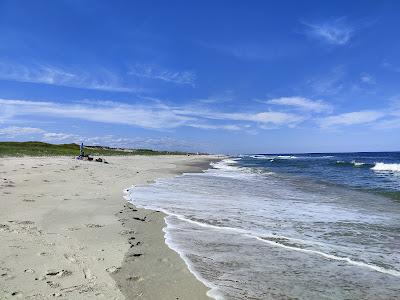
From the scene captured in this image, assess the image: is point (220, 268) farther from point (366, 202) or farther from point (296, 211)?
point (366, 202)

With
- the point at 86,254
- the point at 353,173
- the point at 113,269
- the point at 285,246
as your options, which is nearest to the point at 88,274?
the point at 113,269

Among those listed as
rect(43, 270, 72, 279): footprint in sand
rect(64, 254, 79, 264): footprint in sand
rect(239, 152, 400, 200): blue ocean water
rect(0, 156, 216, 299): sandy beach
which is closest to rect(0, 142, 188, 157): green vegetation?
rect(239, 152, 400, 200): blue ocean water

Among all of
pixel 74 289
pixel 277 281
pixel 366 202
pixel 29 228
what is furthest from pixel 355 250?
pixel 366 202

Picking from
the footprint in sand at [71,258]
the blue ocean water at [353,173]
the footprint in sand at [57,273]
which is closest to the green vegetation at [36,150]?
the blue ocean water at [353,173]

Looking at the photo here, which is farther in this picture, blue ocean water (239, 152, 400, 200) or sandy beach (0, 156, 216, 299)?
blue ocean water (239, 152, 400, 200)

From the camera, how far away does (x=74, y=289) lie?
4.63m

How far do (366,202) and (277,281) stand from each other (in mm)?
11003

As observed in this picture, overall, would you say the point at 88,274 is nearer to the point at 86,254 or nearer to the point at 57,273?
the point at 57,273

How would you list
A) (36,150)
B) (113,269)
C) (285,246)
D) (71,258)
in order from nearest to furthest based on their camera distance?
(113,269), (71,258), (285,246), (36,150)

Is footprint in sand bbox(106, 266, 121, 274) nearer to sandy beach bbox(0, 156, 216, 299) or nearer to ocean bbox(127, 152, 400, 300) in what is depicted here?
sandy beach bbox(0, 156, 216, 299)

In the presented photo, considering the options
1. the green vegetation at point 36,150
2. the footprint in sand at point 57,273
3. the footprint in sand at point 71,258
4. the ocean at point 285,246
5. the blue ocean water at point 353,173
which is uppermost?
the green vegetation at point 36,150

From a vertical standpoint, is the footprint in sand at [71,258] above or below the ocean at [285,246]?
above

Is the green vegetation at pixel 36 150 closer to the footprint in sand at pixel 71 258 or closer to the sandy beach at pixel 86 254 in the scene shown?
the sandy beach at pixel 86 254

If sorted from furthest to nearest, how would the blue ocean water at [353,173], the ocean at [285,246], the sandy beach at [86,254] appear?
the blue ocean water at [353,173] < the ocean at [285,246] < the sandy beach at [86,254]
